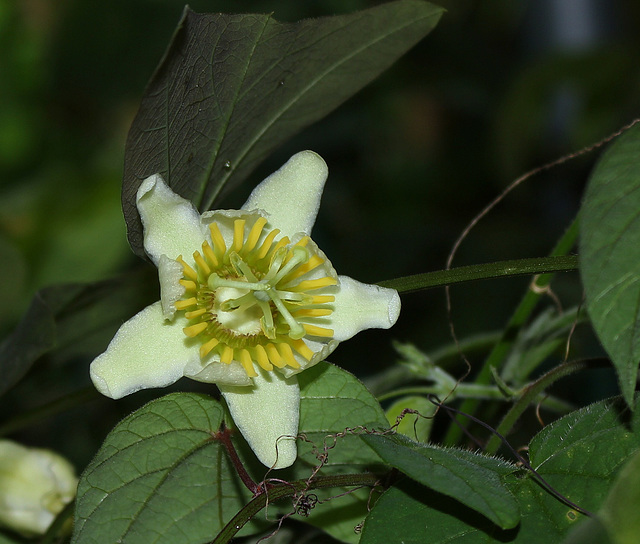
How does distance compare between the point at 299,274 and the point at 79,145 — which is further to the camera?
the point at 79,145

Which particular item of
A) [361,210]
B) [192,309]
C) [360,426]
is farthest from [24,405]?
[361,210]

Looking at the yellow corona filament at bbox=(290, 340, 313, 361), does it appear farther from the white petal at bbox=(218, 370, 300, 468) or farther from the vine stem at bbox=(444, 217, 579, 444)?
the vine stem at bbox=(444, 217, 579, 444)

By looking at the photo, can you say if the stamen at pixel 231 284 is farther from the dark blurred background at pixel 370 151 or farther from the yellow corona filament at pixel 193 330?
the dark blurred background at pixel 370 151

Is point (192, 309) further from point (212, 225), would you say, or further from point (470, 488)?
point (470, 488)

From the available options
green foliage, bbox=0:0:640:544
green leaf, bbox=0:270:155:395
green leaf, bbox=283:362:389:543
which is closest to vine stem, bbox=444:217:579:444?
green foliage, bbox=0:0:640:544

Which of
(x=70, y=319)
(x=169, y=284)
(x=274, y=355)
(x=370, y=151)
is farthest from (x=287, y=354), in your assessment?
(x=370, y=151)

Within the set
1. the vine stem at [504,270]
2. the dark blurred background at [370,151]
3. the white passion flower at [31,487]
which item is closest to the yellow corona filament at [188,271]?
the vine stem at [504,270]
